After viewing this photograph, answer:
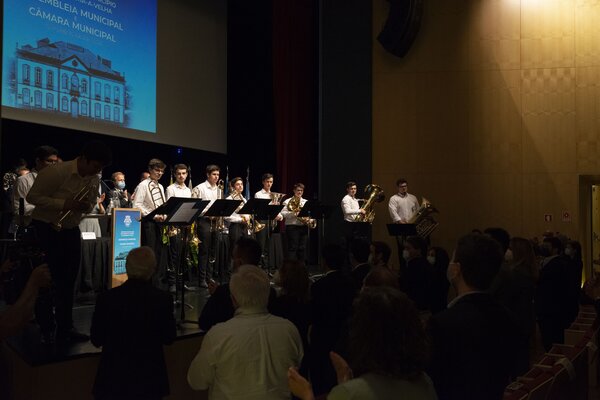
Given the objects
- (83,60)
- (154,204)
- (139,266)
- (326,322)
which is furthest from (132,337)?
(83,60)

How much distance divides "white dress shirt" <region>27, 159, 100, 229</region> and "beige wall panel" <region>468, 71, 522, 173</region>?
903 cm

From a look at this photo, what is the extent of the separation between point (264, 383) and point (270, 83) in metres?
12.0

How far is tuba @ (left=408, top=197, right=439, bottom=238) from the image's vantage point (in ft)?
34.6

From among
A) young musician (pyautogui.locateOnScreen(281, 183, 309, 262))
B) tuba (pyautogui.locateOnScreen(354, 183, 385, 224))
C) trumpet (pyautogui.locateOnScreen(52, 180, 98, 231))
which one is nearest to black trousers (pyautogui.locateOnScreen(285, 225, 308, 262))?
young musician (pyautogui.locateOnScreen(281, 183, 309, 262))

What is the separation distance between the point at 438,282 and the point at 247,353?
3334mm

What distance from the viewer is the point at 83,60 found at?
9516 mm

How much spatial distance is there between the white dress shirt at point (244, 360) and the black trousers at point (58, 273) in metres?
2.06

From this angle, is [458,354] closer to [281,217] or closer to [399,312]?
[399,312]

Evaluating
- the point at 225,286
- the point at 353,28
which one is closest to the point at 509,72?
the point at 353,28

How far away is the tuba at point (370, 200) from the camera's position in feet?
37.1

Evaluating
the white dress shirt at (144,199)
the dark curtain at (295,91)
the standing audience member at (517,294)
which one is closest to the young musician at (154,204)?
the white dress shirt at (144,199)

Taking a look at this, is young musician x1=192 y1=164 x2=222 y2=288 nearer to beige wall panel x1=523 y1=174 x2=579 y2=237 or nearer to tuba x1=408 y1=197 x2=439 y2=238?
tuba x1=408 y1=197 x2=439 y2=238

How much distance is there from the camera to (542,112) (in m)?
11.8

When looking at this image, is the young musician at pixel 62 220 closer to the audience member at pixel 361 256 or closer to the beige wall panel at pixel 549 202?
the audience member at pixel 361 256
